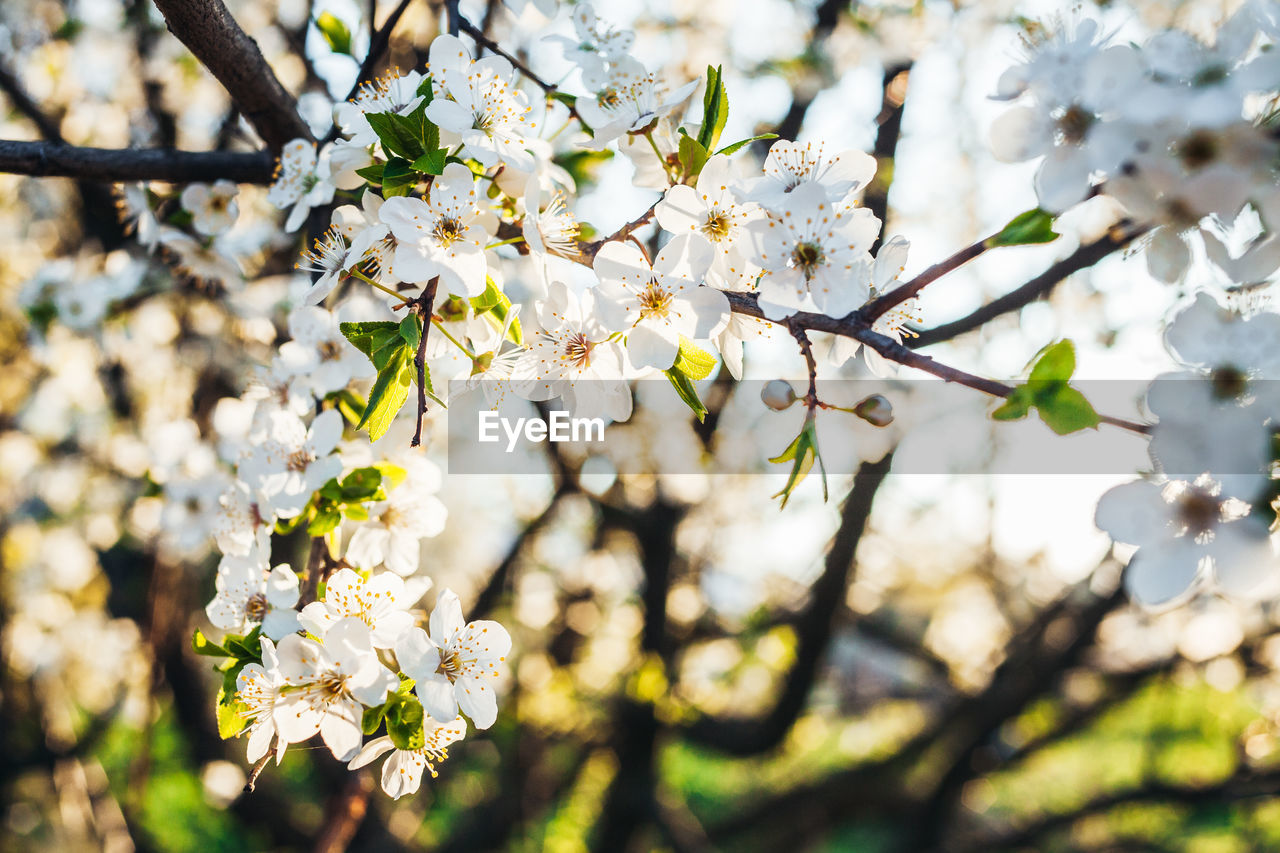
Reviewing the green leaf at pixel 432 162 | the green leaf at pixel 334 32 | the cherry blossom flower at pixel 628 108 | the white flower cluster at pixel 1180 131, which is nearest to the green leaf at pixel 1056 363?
the white flower cluster at pixel 1180 131

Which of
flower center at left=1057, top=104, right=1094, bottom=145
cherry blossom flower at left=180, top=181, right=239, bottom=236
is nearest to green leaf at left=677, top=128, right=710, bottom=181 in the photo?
flower center at left=1057, top=104, right=1094, bottom=145

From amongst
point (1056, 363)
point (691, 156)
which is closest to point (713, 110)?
point (691, 156)

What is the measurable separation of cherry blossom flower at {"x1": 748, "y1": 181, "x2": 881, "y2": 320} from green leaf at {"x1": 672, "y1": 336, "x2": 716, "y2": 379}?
93 millimetres

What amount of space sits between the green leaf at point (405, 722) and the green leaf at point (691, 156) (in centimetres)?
63

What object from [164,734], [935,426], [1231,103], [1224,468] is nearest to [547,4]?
[1231,103]

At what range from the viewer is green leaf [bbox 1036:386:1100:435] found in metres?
0.59

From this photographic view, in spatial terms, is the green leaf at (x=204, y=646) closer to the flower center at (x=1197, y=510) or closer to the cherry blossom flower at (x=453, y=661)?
the cherry blossom flower at (x=453, y=661)

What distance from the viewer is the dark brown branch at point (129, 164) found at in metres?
0.99

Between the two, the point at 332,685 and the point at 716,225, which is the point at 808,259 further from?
the point at 332,685

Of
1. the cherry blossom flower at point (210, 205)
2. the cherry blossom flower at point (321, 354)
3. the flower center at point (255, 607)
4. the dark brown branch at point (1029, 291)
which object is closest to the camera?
the flower center at point (255, 607)

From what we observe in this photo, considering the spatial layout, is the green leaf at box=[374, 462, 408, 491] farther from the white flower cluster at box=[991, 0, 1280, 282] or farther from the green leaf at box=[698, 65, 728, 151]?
the white flower cluster at box=[991, 0, 1280, 282]

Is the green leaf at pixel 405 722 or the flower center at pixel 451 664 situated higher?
the flower center at pixel 451 664

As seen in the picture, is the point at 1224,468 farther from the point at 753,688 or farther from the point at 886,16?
the point at 753,688

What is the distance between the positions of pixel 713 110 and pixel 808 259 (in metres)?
0.23
